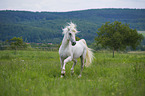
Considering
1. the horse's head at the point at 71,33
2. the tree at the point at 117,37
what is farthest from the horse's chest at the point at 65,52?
the tree at the point at 117,37

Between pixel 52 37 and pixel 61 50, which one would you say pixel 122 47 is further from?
pixel 52 37

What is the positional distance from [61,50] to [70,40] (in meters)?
0.64

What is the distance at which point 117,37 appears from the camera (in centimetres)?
3008

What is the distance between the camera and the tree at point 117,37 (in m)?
30.3

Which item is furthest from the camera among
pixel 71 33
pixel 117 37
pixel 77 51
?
pixel 117 37

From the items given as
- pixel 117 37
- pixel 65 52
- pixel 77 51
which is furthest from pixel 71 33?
pixel 117 37

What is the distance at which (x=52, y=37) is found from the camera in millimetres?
176375

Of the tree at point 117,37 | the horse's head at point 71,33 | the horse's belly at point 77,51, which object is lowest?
the tree at point 117,37

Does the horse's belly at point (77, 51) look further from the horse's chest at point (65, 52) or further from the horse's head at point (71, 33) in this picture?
the horse's head at point (71, 33)

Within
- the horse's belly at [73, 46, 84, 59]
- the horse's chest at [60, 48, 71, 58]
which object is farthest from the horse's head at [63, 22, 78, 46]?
the horse's belly at [73, 46, 84, 59]

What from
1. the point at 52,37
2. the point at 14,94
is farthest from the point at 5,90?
the point at 52,37

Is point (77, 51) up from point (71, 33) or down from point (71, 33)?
down

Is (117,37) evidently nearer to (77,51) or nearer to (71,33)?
(77,51)

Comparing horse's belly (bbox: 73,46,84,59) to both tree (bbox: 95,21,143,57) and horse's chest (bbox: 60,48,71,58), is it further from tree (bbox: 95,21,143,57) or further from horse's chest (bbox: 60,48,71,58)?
tree (bbox: 95,21,143,57)
